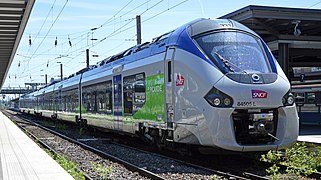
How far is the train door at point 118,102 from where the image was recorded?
15.2 meters

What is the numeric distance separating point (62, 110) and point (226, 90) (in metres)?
22.1

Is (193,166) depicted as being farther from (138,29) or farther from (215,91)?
(138,29)

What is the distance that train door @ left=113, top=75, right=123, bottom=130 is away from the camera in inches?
597

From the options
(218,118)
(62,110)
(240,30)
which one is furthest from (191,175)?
(62,110)

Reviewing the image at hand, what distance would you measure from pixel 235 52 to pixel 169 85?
1821mm

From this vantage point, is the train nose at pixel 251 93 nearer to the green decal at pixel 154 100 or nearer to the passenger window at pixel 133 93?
the green decal at pixel 154 100

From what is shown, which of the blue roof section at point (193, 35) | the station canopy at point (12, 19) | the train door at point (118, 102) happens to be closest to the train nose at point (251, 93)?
the blue roof section at point (193, 35)

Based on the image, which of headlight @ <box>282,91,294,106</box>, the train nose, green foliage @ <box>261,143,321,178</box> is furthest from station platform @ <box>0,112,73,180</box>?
headlight @ <box>282,91,294,106</box>

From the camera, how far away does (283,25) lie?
1895cm

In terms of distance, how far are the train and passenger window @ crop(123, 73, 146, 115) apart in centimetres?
6

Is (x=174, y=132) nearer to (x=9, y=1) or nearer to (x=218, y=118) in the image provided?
(x=218, y=118)

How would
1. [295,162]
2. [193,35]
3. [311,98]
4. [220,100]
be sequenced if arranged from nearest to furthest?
[220,100] → [295,162] → [193,35] → [311,98]

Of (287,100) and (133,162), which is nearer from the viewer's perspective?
(287,100)

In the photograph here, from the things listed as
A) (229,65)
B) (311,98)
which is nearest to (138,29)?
(311,98)
